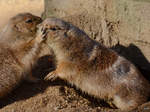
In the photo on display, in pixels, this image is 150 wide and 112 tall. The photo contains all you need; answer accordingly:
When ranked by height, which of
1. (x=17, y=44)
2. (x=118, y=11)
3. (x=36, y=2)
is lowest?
(x=36, y=2)

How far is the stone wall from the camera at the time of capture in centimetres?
625

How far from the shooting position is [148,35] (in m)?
6.18

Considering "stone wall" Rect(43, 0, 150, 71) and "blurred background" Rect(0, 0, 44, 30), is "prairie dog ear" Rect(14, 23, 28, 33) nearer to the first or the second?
"stone wall" Rect(43, 0, 150, 71)

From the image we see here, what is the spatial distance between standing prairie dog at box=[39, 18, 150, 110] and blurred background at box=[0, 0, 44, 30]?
24.7 feet

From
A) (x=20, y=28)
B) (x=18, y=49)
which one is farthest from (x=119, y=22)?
(x=18, y=49)

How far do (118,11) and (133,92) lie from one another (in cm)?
190

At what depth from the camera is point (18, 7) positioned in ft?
47.0

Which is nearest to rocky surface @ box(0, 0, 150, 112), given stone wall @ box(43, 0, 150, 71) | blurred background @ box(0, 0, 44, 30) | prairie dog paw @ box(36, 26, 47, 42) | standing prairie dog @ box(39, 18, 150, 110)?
stone wall @ box(43, 0, 150, 71)

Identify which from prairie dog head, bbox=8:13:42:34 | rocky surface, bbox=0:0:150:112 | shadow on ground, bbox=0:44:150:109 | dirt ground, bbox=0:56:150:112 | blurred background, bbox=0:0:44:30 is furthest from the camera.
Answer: blurred background, bbox=0:0:44:30

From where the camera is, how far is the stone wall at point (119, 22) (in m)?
6.25

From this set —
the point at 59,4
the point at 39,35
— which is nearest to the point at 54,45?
the point at 39,35

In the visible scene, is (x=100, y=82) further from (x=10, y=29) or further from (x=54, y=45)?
(x=10, y=29)

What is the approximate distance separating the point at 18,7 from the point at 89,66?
921 cm

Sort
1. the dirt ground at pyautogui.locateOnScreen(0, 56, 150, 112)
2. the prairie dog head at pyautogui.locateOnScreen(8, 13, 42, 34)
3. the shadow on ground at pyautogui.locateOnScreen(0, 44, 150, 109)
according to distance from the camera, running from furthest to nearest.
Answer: the prairie dog head at pyautogui.locateOnScreen(8, 13, 42, 34) < the shadow on ground at pyautogui.locateOnScreen(0, 44, 150, 109) < the dirt ground at pyautogui.locateOnScreen(0, 56, 150, 112)
